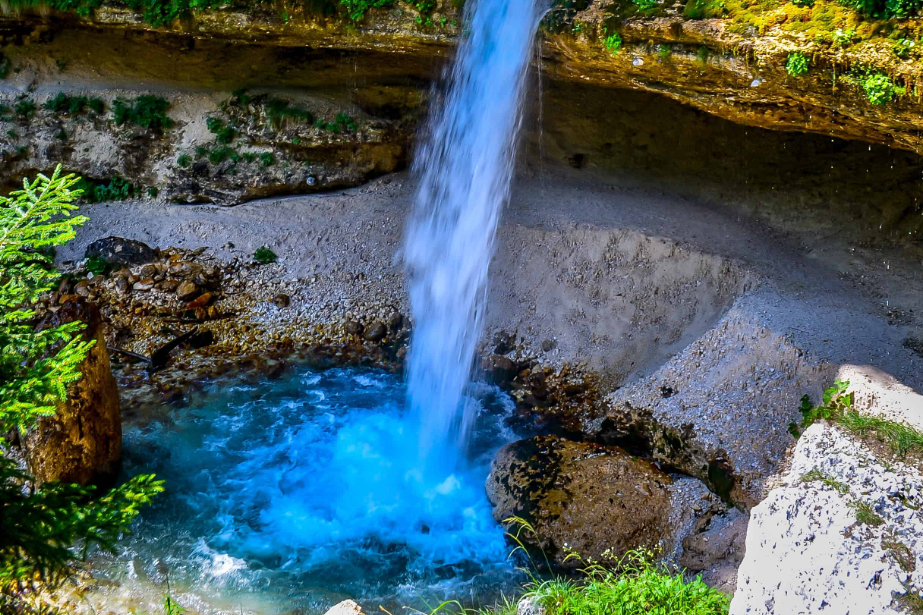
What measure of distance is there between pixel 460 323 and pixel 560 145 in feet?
15.3

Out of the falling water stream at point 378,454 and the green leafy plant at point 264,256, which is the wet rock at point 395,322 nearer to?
the falling water stream at point 378,454

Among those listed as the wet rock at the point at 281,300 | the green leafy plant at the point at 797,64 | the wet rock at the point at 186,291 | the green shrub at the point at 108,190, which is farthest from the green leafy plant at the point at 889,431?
the green shrub at the point at 108,190

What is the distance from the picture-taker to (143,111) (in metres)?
13.9

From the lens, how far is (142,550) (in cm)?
829

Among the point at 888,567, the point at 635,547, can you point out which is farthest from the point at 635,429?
the point at 888,567

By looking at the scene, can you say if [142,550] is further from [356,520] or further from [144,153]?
[144,153]

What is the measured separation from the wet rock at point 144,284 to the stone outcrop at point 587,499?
7.64 meters

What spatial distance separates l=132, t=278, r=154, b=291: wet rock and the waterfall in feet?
16.1

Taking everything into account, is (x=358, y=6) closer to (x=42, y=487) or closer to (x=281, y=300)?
(x=281, y=300)

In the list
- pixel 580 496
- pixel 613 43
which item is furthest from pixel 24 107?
pixel 580 496

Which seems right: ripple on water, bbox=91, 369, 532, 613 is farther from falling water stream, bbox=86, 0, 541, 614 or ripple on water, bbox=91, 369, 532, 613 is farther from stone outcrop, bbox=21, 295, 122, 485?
stone outcrop, bbox=21, 295, 122, 485

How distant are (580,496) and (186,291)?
27.3ft

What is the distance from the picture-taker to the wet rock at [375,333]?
1276 centimetres

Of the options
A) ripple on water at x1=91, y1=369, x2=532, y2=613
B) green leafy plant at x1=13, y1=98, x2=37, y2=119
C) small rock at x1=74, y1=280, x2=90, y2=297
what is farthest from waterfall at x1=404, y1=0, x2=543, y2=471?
green leafy plant at x1=13, y1=98, x2=37, y2=119
